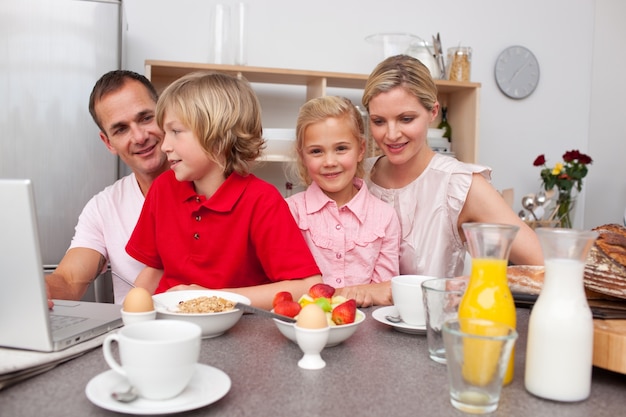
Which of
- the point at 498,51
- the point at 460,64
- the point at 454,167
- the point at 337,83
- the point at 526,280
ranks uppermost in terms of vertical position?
the point at 498,51

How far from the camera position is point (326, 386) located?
79 centimetres

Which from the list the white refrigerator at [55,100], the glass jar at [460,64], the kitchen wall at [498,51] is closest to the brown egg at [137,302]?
the white refrigerator at [55,100]

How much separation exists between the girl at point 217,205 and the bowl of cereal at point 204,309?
0.31 metres

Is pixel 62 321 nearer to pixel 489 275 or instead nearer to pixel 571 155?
pixel 489 275

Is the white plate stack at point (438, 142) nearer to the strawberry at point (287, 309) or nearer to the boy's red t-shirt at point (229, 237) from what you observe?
the boy's red t-shirt at point (229, 237)

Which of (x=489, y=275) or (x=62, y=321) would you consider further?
(x=62, y=321)

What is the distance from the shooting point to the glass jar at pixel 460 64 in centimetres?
317

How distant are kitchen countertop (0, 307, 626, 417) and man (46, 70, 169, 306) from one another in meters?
0.93

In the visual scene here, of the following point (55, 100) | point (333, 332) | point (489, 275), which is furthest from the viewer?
point (55, 100)

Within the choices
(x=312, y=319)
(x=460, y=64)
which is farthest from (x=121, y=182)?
(x=460, y=64)

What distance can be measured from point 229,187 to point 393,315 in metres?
0.54

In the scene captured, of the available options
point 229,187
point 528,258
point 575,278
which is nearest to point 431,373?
point 575,278

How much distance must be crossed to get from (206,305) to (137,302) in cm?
12

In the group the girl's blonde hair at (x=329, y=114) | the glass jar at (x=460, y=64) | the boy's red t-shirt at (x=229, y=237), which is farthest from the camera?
the glass jar at (x=460, y=64)
